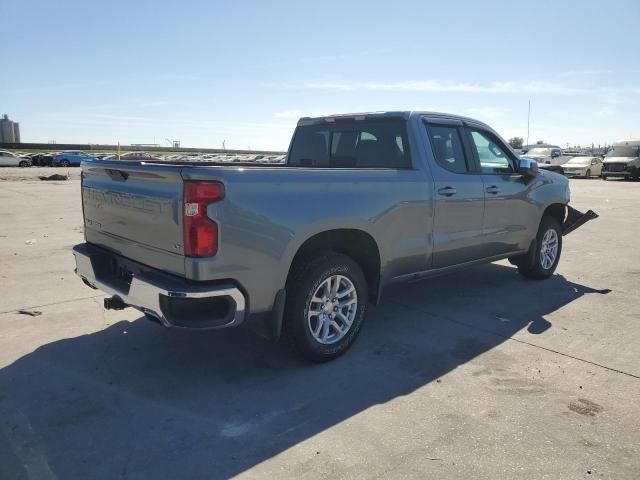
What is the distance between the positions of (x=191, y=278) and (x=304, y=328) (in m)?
0.99

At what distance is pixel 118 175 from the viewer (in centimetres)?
382

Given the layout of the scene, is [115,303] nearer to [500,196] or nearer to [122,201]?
[122,201]

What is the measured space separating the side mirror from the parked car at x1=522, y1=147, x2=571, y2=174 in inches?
1075

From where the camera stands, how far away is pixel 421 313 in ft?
17.5

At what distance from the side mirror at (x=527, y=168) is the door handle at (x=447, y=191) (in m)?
1.35

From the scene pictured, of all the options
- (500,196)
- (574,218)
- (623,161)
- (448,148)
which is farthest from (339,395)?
(623,161)

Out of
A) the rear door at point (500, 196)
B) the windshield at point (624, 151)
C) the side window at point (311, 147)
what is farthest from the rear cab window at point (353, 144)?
the windshield at point (624, 151)

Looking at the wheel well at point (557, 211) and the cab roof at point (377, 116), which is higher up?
the cab roof at point (377, 116)

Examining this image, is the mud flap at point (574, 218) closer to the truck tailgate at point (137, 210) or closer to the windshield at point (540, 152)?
the truck tailgate at point (137, 210)

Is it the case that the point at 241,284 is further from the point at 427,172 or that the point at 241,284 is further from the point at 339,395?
the point at 427,172

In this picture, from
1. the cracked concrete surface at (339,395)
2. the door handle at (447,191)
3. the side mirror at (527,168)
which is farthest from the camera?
the side mirror at (527,168)

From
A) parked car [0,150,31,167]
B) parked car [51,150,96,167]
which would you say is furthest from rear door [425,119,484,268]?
parked car [51,150,96,167]

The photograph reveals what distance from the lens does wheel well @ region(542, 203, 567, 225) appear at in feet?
21.8

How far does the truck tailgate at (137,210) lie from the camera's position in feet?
10.7
